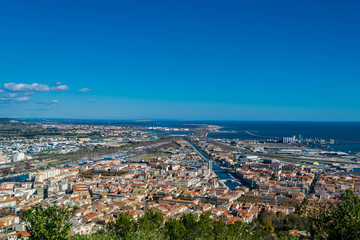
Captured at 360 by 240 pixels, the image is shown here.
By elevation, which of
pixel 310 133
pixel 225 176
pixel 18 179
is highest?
pixel 310 133

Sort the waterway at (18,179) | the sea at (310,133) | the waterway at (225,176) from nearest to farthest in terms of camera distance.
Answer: the waterway at (225,176) → the waterway at (18,179) → the sea at (310,133)

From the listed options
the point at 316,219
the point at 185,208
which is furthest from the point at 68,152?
the point at 316,219

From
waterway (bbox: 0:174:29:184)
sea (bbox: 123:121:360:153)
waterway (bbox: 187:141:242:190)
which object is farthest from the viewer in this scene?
sea (bbox: 123:121:360:153)

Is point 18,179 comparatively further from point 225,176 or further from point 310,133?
point 310,133

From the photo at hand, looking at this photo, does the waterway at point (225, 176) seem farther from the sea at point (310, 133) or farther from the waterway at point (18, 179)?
the sea at point (310, 133)

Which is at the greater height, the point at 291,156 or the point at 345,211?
the point at 345,211

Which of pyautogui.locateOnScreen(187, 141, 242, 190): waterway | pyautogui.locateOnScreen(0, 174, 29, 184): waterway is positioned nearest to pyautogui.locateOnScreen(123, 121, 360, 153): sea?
pyautogui.locateOnScreen(187, 141, 242, 190): waterway

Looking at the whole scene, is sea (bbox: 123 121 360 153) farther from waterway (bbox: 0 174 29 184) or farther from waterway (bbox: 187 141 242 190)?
waterway (bbox: 0 174 29 184)

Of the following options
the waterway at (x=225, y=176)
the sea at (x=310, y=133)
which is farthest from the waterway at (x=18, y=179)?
the sea at (x=310, y=133)

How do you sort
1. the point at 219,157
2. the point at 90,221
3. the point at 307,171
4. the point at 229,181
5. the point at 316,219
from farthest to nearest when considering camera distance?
the point at 219,157 → the point at 307,171 → the point at 229,181 → the point at 90,221 → the point at 316,219

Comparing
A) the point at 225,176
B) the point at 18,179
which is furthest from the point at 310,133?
the point at 18,179

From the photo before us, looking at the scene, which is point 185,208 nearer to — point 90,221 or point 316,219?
point 90,221
